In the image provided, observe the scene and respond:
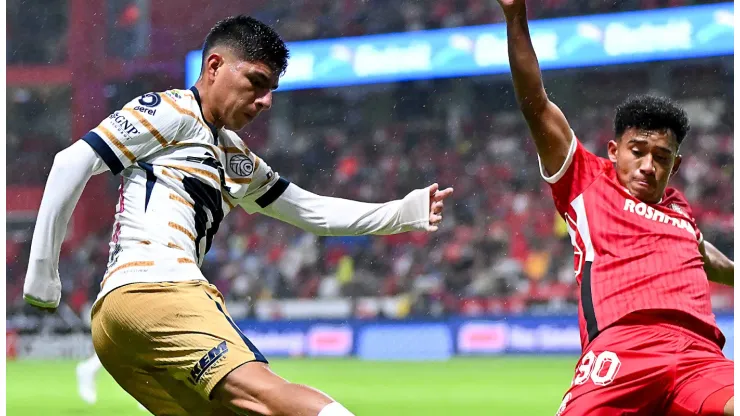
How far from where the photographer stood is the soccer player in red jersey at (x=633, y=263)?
3.61m

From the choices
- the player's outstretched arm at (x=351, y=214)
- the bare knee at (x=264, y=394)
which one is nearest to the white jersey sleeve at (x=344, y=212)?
the player's outstretched arm at (x=351, y=214)

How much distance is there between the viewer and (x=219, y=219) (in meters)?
3.85

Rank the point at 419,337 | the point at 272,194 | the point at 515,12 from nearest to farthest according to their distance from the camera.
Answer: the point at 515,12 < the point at 272,194 < the point at 419,337

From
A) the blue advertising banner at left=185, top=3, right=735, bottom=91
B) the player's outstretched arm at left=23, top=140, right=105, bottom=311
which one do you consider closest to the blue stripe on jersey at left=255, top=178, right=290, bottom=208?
the player's outstretched arm at left=23, top=140, right=105, bottom=311

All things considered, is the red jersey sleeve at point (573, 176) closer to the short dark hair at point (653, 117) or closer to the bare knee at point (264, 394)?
the short dark hair at point (653, 117)

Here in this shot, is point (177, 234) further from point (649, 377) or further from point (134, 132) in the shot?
point (649, 377)

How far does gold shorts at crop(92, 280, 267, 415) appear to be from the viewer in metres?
3.39

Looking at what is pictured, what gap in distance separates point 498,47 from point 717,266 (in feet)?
56.6

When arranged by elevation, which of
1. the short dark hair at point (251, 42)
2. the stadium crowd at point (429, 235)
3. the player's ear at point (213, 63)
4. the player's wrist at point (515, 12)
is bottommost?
the stadium crowd at point (429, 235)

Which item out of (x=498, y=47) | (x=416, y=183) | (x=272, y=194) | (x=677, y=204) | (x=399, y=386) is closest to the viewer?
(x=677, y=204)

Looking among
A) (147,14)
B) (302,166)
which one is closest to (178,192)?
(302,166)

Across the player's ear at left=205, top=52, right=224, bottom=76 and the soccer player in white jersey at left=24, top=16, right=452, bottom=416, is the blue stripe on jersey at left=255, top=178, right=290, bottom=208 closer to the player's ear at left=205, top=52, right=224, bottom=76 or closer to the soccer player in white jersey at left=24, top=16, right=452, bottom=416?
the soccer player in white jersey at left=24, top=16, right=452, bottom=416

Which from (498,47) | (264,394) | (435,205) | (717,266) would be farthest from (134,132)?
(498,47)

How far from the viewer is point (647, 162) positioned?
397 centimetres
